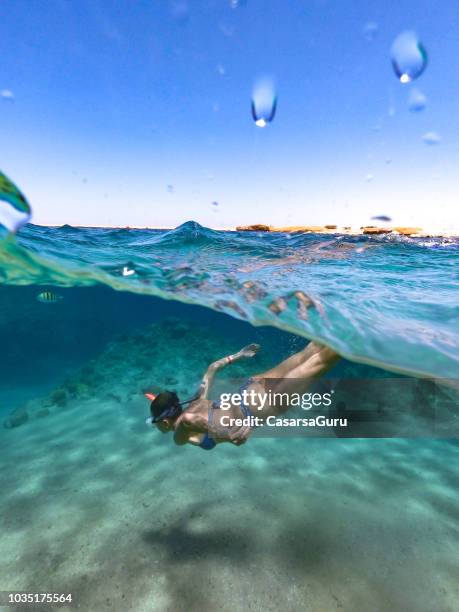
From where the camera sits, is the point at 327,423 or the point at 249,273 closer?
the point at 249,273

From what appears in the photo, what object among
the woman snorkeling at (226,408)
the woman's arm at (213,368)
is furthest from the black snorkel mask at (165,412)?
the woman's arm at (213,368)

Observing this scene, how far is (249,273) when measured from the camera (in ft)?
33.0

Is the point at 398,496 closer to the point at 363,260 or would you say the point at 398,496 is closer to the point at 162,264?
the point at 363,260

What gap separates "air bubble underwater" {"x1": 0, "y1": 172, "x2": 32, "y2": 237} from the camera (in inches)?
167

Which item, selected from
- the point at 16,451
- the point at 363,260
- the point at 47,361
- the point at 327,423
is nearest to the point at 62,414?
the point at 16,451

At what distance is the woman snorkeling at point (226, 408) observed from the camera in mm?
5438

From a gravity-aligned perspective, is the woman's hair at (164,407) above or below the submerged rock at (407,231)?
below

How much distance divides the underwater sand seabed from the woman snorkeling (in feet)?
5.67

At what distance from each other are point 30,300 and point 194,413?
3247 cm

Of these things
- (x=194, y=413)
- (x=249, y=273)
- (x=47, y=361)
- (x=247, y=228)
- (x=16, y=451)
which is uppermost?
(x=247, y=228)

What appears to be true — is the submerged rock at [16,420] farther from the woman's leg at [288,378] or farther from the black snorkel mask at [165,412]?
the woman's leg at [288,378]

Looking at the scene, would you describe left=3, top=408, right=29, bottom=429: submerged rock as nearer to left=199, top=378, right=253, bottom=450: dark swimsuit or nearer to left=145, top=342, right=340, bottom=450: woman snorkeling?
left=145, top=342, right=340, bottom=450: woman snorkeling

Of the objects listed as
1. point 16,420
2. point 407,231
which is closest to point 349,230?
point 407,231

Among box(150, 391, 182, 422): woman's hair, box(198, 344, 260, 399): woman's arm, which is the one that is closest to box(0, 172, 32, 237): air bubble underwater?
box(150, 391, 182, 422): woman's hair
